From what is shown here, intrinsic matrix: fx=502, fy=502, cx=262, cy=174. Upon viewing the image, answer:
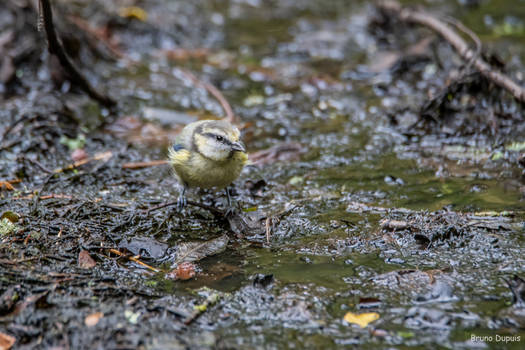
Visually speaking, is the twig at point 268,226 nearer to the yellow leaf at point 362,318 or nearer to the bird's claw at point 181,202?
the bird's claw at point 181,202

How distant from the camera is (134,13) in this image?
360 inches

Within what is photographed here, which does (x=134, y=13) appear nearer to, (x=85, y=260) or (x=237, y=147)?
(x=237, y=147)

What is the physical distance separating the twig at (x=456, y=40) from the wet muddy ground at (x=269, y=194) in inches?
7.9

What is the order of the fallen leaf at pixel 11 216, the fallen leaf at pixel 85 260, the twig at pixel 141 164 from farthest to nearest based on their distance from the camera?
the twig at pixel 141 164
the fallen leaf at pixel 11 216
the fallen leaf at pixel 85 260

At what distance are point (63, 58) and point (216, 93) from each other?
2.13 m

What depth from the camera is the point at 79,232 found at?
161 inches

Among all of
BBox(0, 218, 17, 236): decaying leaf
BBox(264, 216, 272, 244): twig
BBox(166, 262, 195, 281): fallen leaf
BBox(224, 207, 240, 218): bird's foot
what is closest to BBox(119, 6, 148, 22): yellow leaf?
BBox(224, 207, 240, 218): bird's foot

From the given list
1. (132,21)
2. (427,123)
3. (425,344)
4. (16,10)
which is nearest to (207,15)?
(132,21)

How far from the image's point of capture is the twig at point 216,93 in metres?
6.74

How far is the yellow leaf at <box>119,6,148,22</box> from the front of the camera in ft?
29.9

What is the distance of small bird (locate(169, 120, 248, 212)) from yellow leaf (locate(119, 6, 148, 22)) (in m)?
5.26

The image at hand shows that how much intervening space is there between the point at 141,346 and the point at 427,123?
4479 millimetres

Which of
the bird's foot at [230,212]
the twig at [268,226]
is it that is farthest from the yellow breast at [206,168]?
the twig at [268,226]

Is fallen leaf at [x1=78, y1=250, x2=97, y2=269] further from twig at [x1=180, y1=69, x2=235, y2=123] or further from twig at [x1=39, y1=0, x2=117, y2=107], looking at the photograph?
twig at [x1=180, y1=69, x2=235, y2=123]
